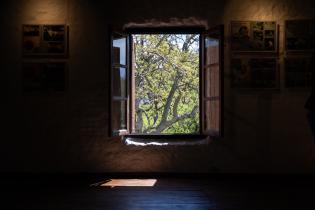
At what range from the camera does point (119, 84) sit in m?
6.35

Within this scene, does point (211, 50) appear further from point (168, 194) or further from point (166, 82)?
point (166, 82)

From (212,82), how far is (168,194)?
5.81ft

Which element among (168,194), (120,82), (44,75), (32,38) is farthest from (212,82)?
(32,38)

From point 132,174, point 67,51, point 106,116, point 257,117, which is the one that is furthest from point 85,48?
point 257,117

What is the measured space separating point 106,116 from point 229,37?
6.08ft

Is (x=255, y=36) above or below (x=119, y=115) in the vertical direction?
above

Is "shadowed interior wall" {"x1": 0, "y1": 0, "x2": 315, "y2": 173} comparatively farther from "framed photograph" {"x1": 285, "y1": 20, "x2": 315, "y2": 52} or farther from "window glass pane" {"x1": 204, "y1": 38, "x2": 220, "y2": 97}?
"framed photograph" {"x1": 285, "y1": 20, "x2": 315, "y2": 52}

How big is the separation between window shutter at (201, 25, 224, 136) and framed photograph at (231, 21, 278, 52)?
→ 272 mm

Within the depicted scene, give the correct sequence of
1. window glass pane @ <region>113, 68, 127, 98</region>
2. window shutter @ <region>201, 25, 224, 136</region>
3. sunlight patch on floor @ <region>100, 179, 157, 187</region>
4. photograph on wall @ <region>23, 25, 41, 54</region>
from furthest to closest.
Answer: photograph on wall @ <region>23, 25, 41, 54</region>, window glass pane @ <region>113, 68, 127, 98</region>, window shutter @ <region>201, 25, 224, 136</region>, sunlight patch on floor @ <region>100, 179, 157, 187</region>

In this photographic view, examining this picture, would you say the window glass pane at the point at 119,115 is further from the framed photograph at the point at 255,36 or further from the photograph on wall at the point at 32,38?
the framed photograph at the point at 255,36

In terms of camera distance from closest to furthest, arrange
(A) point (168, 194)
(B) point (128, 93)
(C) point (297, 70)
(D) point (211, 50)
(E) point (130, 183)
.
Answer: (A) point (168, 194) → (E) point (130, 183) → (C) point (297, 70) → (D) point (211, 50) → (B) point (128, 93)

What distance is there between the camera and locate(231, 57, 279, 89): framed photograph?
620 cm

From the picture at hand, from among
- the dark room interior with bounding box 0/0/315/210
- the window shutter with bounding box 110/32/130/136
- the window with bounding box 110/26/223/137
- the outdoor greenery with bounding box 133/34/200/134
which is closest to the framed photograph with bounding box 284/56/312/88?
the dark room interior with bounding box 0/0/315/210

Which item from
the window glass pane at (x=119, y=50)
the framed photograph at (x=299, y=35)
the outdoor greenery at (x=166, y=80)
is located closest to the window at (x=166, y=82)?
the outdoor greenery at (x=166, y=80)
